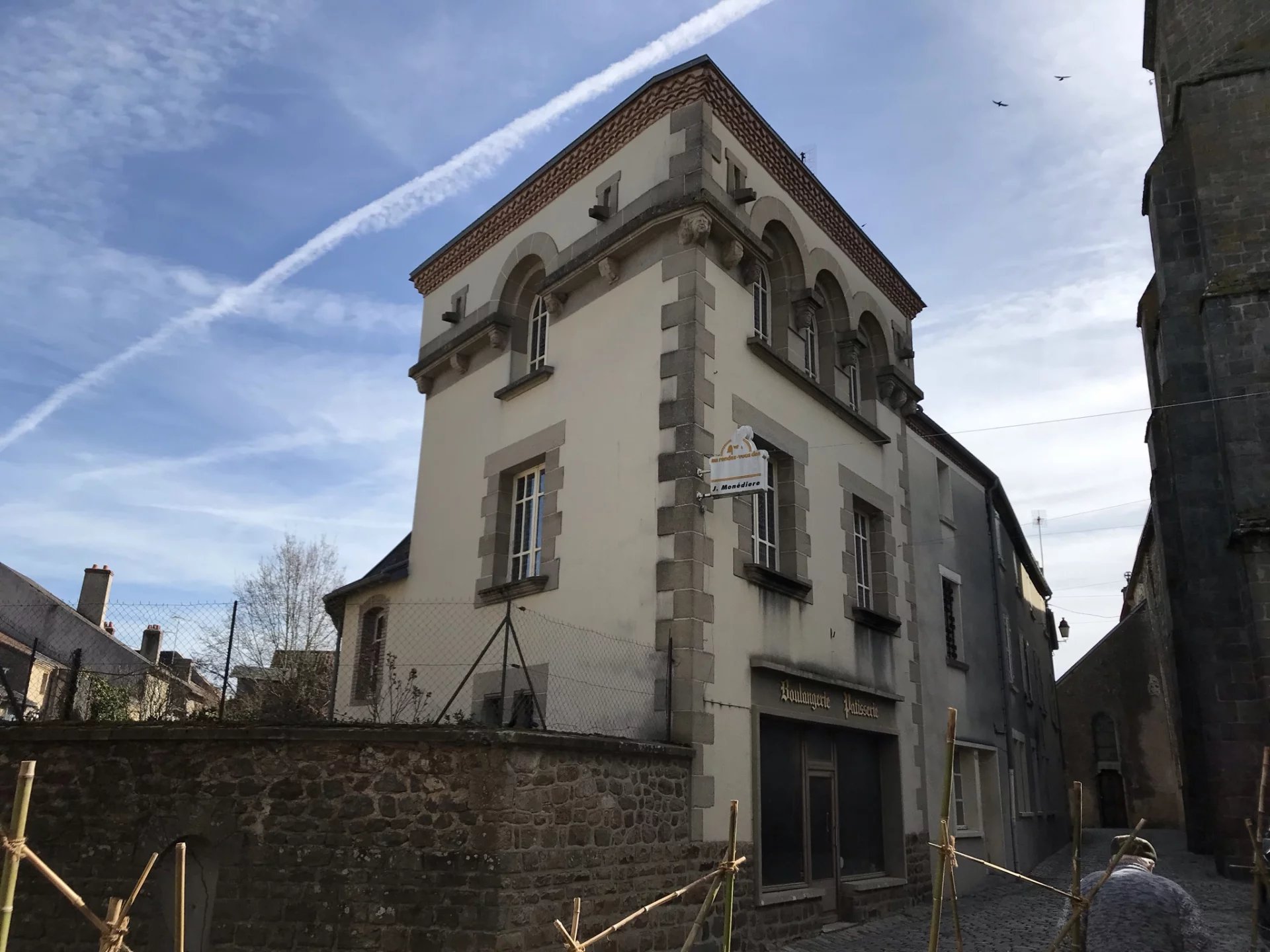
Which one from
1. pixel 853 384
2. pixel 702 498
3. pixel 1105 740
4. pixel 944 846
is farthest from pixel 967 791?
pixel 1105 740

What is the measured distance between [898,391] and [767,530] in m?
5.33

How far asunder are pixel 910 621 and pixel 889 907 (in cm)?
420

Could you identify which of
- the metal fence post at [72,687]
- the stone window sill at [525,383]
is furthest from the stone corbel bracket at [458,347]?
the metal fence post at [72,687]

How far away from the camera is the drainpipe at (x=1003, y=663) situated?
18.5 m

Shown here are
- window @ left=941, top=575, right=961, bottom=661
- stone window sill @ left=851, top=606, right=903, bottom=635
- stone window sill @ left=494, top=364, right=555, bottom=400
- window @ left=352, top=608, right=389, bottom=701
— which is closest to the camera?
stone window sill @ left=494, top=364, right=555, bottom=400

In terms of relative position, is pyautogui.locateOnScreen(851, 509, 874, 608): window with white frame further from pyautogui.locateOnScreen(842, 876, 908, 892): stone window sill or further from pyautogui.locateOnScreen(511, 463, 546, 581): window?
pyautogui.locateOnScreen(511, 463, 546, 581): window

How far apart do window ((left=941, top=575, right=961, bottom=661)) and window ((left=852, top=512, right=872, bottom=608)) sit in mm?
3467

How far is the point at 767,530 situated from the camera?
12.4 meters

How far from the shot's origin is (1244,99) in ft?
59.2

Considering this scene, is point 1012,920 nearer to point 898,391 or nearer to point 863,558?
point 863,558

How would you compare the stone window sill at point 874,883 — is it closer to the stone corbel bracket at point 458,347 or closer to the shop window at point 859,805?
the shop window at point 859,805

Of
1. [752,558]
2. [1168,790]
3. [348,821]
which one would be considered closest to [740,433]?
[752,558]

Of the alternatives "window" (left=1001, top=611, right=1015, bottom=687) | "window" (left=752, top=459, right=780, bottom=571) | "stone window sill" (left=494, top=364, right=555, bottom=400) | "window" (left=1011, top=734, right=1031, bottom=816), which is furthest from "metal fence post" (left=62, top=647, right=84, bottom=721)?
"window" (left=1001, top=611, right=1015, bottom=687)

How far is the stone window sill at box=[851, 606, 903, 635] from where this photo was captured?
1345 cm
